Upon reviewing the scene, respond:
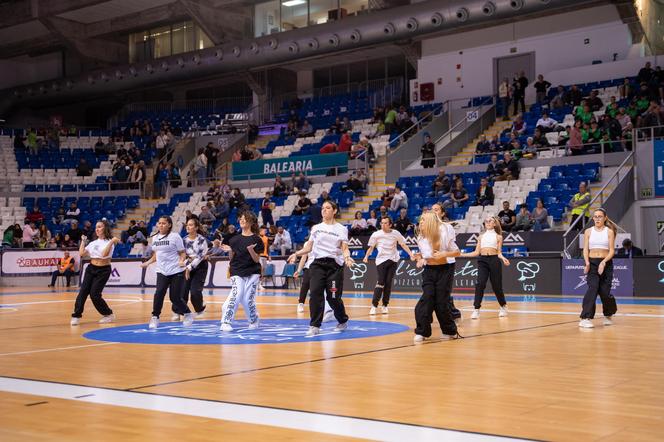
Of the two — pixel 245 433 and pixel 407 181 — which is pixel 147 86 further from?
pixel 245 433

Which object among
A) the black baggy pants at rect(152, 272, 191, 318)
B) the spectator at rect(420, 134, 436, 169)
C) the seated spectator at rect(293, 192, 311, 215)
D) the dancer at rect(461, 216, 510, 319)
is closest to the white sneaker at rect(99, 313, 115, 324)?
the black baggy pants at rect(152, 272, 191, 318)

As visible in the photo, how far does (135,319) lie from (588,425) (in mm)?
11894

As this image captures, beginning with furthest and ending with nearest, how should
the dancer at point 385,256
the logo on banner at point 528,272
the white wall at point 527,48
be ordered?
the white wall at point 527,48 < the logo on banner at point 528,272 < the dancer at point 385,256

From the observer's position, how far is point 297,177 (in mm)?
34469

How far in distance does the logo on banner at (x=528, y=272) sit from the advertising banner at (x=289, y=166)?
41.6 feet

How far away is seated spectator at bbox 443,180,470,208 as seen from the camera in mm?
27266

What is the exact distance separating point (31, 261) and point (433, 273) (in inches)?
947

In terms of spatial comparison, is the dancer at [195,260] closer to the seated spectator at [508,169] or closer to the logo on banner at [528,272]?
the logo on banner at [528,272]

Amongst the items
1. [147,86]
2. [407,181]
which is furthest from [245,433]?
[147,86]

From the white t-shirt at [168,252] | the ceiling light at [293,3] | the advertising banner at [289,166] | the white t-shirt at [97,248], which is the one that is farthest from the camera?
the ceiling light at [293,3]

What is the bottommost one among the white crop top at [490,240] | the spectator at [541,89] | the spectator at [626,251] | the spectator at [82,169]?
the spectator at [626,251]

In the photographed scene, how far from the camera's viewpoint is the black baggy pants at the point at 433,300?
38.1 ft

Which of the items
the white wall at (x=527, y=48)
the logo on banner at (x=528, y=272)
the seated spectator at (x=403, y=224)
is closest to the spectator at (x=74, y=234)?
the seated spectator at (x=403, y=224)

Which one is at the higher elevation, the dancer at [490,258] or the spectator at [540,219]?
the spectator at [540,219]
